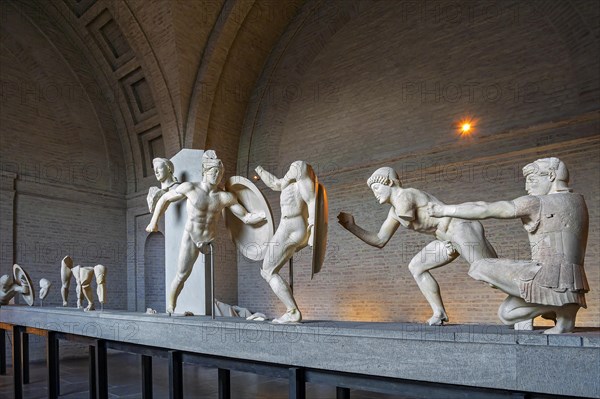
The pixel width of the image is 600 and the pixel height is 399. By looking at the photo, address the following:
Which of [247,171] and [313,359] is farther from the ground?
[247,171]

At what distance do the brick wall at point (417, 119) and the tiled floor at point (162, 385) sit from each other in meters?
3.46

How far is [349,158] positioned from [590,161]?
218 inches

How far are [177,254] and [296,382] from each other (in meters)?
3.05

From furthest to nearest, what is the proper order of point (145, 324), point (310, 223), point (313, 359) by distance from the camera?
point (145, 324) < point (310, 223) < point (313, 359)

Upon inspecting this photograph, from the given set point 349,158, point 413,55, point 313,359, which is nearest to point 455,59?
point 413,55

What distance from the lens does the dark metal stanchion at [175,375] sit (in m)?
4.91

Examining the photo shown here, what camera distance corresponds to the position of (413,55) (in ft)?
41.3

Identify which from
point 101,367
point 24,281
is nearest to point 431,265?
point 101,367

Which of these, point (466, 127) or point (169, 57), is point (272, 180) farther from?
point (169, 57)

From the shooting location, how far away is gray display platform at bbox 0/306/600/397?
267 cm

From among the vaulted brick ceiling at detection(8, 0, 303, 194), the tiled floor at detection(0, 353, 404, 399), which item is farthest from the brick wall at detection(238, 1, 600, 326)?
the tiled floor at detection(0, 353, 404, 399)

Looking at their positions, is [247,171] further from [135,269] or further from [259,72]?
[135,269]

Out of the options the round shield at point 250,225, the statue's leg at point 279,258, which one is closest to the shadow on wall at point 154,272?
the round shield at point 250,225

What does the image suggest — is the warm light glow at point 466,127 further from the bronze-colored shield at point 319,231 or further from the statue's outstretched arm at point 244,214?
the bronze-colored shield at point 319,231
